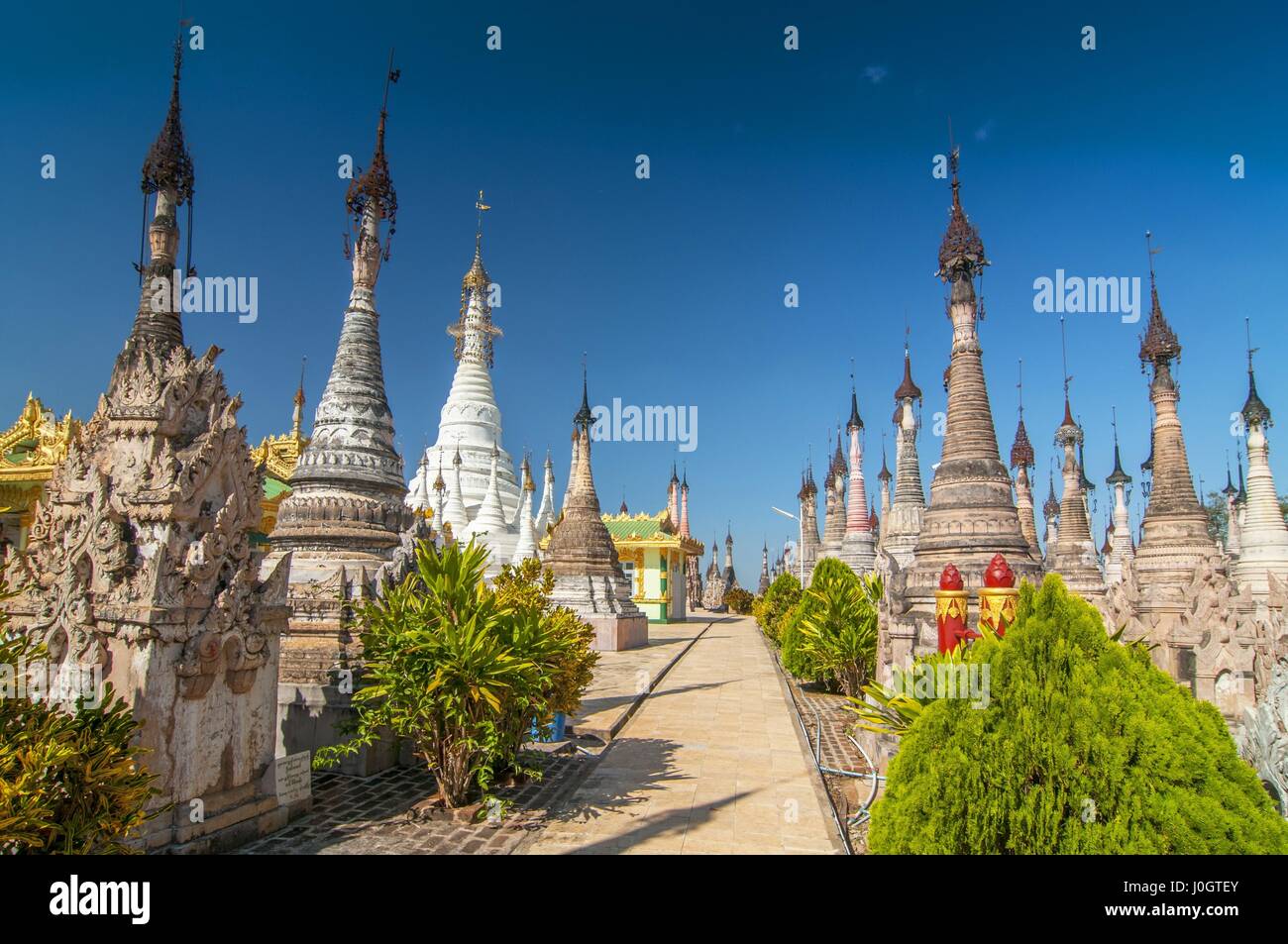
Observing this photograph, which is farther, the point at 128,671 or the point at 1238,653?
the point at 1238,653

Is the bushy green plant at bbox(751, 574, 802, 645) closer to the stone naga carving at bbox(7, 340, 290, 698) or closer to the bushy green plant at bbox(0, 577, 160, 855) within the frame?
the stone naga carving at bbox(7, 340, 290, 698)

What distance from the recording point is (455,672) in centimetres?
709

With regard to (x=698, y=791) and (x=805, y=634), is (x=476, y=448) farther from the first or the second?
(x=698, y=791)

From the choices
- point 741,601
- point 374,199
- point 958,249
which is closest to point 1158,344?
point 958,249

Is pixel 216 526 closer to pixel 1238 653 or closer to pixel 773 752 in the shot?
pixel 773 752

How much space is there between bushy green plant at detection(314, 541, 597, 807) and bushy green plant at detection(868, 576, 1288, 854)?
413cm

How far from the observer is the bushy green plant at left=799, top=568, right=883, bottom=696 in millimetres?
14891

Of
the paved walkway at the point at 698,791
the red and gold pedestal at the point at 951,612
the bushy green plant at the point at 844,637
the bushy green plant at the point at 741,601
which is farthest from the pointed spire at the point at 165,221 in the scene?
the bushy green plant at the point at 741,601

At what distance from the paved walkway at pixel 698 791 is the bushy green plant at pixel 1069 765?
Answer: 2.53m

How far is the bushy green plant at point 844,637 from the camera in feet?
48.9

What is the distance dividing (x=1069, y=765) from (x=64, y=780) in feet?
19.9
